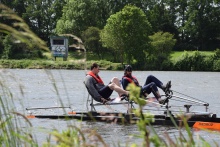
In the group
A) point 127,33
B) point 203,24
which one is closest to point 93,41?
point 127,33

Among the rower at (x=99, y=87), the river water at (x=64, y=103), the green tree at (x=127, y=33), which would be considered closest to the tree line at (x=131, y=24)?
the green tree at (x=127, y=33)

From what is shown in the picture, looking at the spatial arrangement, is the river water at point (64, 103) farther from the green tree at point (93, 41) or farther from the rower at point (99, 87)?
the green tree at point (93, 41)

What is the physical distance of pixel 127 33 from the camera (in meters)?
85.6

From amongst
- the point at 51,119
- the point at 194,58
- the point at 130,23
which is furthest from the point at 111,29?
the point at 51,119

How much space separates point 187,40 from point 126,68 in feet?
288

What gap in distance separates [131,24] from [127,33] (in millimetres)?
1522

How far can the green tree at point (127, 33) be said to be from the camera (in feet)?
278

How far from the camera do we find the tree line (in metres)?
84.9

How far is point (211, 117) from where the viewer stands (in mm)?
13922

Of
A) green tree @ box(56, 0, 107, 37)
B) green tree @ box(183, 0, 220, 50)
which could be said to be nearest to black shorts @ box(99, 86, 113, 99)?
green tree @ box(56, 0, 107, 37)

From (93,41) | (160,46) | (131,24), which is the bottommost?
(160,46)

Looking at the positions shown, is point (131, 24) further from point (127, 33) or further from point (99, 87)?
point (99, 87)

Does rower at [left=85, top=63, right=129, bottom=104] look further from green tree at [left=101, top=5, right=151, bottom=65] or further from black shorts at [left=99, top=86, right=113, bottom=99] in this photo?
green tree at [left=101, top=5, right=151, bottom=65]

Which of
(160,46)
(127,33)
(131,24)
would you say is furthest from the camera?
(160,46)
